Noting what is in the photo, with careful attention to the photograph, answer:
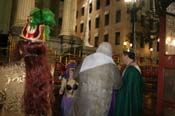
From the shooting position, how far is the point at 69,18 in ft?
68.0

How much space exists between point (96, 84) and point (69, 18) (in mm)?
17296

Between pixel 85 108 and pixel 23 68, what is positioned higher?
pixel 23 68

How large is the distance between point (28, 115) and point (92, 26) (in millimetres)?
41764

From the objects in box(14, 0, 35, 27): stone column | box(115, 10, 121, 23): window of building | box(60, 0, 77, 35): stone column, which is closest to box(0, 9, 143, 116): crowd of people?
box(14, 0, 35, 27): stone column

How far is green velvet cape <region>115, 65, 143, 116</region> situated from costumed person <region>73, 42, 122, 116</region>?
29.3 inches

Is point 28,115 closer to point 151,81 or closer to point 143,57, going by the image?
point 151,81

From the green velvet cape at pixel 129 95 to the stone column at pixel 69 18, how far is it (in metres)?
15.3

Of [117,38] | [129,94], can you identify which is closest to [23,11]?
[129,94]

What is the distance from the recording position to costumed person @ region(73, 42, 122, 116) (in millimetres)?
3945

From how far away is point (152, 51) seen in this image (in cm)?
3575

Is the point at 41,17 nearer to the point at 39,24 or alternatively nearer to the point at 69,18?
the point at 39,24

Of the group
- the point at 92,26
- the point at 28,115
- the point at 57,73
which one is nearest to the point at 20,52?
the point at 28,115

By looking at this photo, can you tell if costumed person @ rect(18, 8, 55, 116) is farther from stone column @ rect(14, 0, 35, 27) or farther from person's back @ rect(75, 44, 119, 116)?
stone column @ rect(14, 0, 35, 27)

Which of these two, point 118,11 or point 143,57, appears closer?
point 143,57
